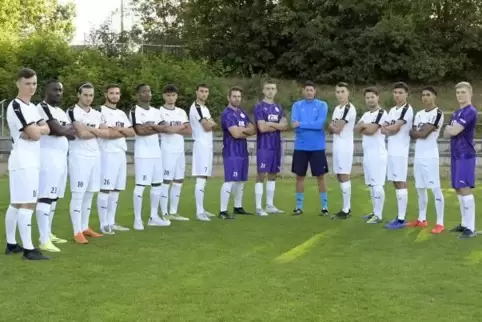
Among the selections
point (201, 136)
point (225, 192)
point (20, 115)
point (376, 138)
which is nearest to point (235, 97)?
point (201, 136)

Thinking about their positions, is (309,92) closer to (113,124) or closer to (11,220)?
(113,124)

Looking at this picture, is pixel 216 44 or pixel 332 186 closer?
pixel 332 186

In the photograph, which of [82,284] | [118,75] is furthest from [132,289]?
[118,75]

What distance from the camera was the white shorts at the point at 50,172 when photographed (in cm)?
805

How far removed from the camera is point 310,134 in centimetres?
1137

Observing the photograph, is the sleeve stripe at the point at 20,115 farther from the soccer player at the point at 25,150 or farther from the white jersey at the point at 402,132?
the white jersey at the point at 402,132

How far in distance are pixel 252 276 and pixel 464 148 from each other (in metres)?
4.27

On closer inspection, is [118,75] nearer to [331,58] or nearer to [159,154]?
[331,58]

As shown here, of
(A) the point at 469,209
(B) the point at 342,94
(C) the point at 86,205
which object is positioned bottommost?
(A) the point at 469,209

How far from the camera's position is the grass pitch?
5.50 metres

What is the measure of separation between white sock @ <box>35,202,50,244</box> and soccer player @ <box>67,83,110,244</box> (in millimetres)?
586

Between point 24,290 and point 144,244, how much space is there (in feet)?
8.84

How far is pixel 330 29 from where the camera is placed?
114 feet

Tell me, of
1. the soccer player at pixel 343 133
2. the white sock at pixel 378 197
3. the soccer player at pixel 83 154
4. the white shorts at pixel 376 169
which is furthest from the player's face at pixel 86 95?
the white sock at pixel 378 197
